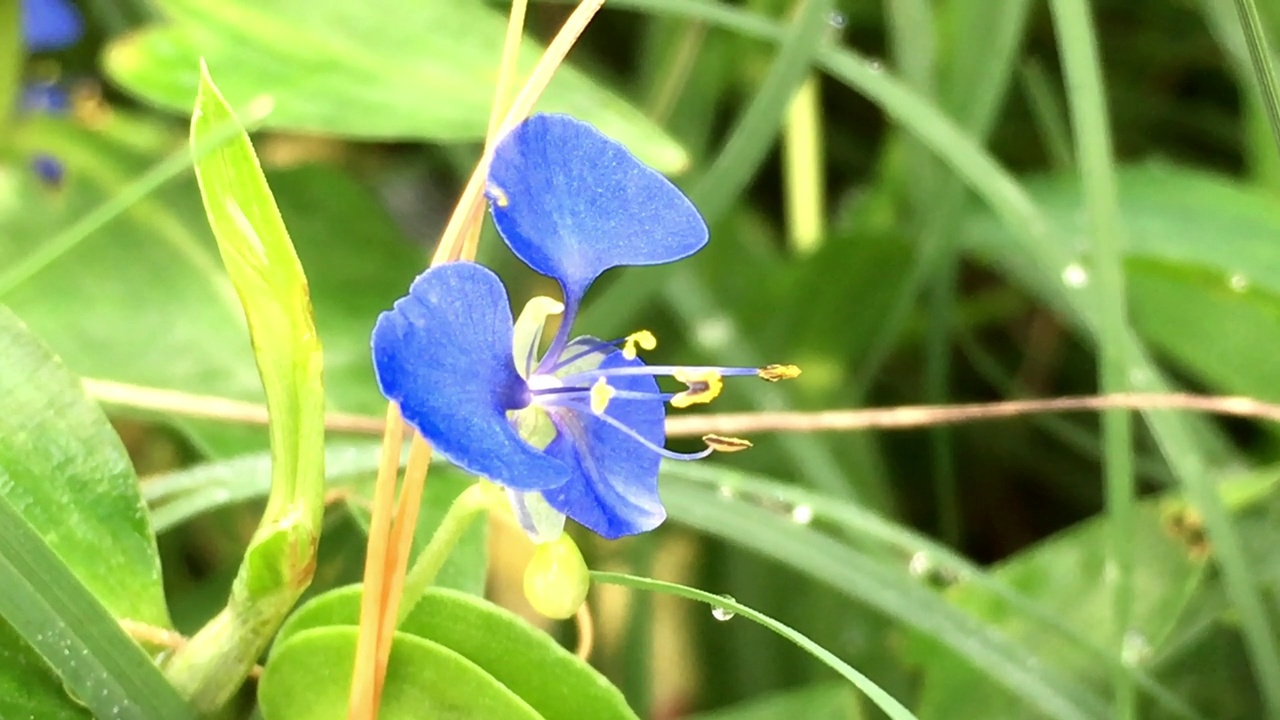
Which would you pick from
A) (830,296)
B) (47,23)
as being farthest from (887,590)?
(47,23)

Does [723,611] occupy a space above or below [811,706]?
above

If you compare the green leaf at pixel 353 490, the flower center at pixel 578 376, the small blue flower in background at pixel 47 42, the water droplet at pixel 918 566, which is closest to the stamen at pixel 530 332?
the flower center at pixel 578 376

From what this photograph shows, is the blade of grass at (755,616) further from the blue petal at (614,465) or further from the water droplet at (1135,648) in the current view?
the water droplet at (1135,648)

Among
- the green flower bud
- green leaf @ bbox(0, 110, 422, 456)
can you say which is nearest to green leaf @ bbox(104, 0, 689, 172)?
green leaf @ bbox(0, 110, 422, 456)

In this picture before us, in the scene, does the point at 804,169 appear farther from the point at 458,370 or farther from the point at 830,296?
the point at 458,370

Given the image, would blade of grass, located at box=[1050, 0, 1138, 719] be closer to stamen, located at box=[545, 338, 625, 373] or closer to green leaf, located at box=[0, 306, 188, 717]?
stamen, located at box=[545, 338, 625, 373]
